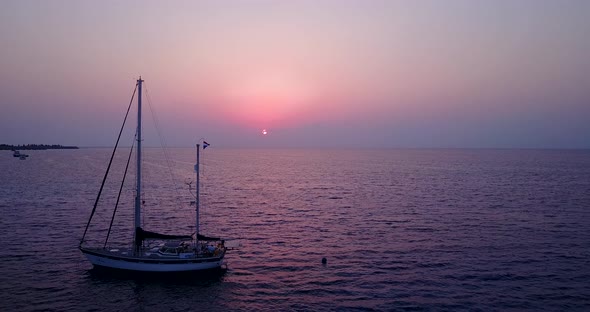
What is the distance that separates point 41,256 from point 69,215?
23.6 meters

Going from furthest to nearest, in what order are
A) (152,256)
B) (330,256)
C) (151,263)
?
(330,256)
(152,256)
(151,263)

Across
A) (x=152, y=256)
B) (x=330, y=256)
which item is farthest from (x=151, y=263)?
(x=330, y=256)

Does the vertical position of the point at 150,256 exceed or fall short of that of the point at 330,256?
it exceeds it

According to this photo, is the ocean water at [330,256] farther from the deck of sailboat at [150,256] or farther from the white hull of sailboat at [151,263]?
the deck of sailboat at [150,256]

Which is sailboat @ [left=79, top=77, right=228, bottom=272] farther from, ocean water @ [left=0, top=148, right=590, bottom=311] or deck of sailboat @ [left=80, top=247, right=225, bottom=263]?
ocean water @ [left=0, top=148, right=590, bottom=311]

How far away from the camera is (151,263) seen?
120ft

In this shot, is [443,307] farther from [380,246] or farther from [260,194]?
[260,194]

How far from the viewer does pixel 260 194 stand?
309 feet

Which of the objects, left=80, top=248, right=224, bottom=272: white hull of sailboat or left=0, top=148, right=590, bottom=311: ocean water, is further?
left=80, top=248, right=224, bottom=272: white hull of sailboat

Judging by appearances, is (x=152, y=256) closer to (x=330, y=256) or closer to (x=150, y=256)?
(x=150, y=256)

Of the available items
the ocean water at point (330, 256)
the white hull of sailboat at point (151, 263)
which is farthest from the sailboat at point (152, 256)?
the ocean water at point (330, 256)

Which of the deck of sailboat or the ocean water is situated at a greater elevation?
the deck of sailboat

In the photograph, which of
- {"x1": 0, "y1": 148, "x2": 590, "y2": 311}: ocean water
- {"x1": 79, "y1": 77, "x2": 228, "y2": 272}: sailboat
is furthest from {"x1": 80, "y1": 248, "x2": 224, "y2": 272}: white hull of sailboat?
{"x1": 0, "y1": 148, "x2": 590, "y2": 311}: ocean water

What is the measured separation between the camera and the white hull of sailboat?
3653cm
